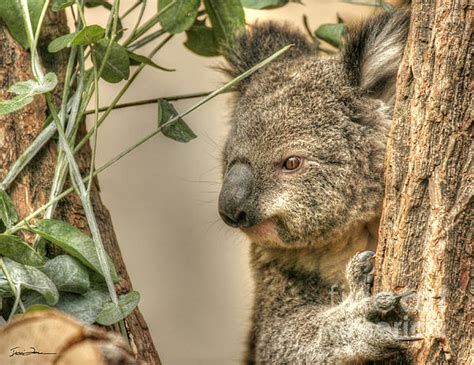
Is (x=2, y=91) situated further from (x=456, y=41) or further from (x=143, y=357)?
(x=456, y=41)

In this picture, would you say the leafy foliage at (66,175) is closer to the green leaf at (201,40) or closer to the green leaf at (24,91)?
the green leaf at (24,91)

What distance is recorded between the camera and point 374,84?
316cm

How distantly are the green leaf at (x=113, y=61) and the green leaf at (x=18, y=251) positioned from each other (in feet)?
2.57

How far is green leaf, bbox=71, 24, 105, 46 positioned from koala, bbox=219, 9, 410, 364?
2.40 ft

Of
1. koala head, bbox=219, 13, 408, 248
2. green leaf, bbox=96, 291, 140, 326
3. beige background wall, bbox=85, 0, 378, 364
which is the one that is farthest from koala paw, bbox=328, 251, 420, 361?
beige background wall, bbox=85, 0, 378, 364

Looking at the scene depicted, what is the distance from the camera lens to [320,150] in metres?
3.09

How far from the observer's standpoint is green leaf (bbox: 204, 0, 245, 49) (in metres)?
3.53

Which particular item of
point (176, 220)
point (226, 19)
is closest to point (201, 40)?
point (226, 19)

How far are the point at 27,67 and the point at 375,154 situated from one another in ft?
4.48

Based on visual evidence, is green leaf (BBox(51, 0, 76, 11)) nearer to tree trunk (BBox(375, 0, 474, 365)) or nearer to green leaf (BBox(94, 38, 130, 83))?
green leaf (BBox(94, 38, 130, 83))

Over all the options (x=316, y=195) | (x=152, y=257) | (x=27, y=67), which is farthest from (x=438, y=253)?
(x=152, y=257)

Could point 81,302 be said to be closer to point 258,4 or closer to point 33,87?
point 33,87

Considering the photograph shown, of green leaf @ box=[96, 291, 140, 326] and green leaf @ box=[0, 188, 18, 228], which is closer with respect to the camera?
green leaf @ box=[96, 291, 140, 326]

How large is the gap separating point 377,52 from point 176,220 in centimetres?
339
